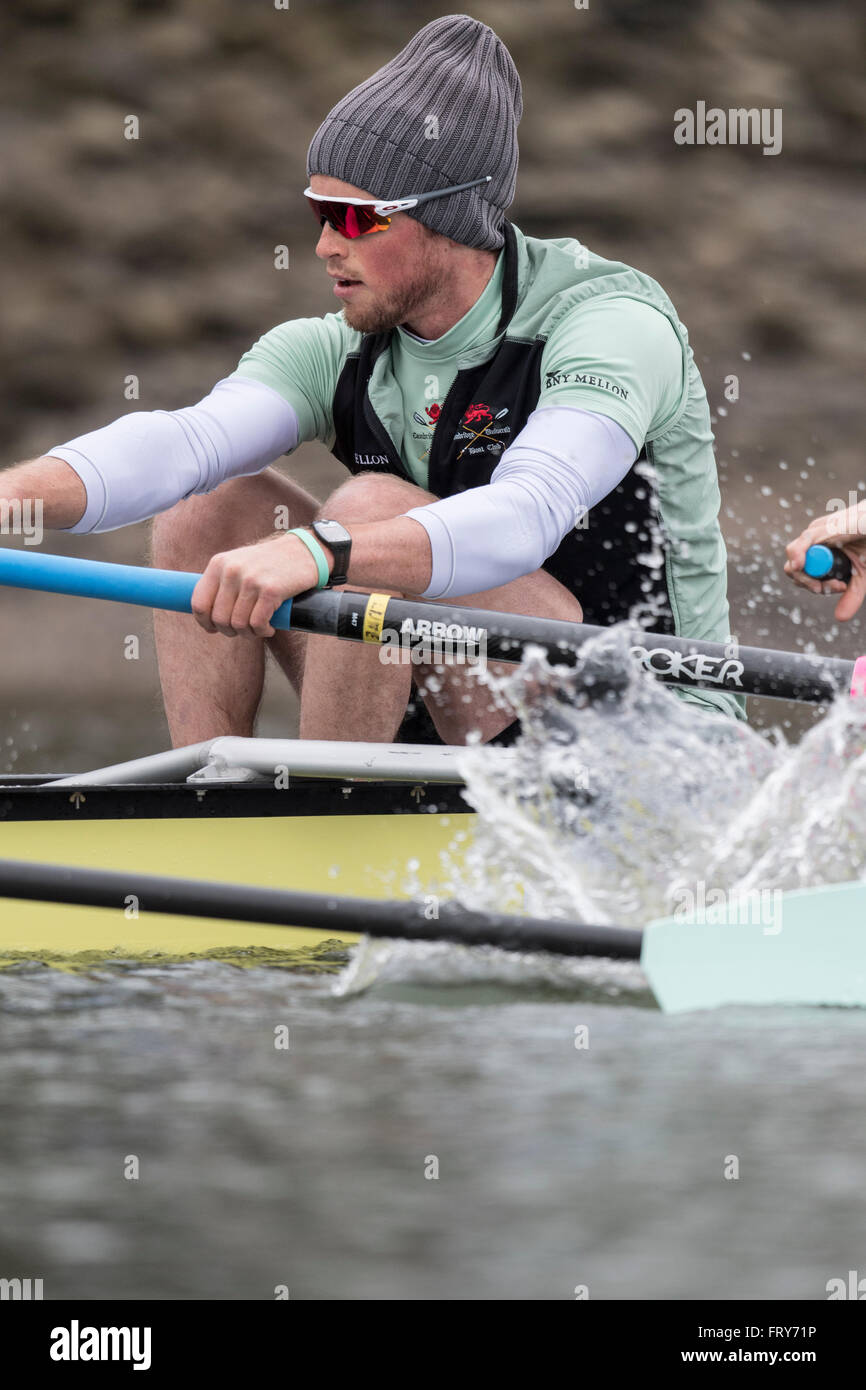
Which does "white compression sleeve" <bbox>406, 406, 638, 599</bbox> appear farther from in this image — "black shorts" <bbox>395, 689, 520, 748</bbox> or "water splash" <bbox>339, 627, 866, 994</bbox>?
"black shorts" <bbox>395, 689, 520, 748</bbox>

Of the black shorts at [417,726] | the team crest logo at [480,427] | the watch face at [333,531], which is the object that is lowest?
the black shorts at [417,726]

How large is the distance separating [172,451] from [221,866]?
0.51 m

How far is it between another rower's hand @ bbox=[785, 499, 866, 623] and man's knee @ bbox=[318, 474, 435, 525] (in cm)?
42

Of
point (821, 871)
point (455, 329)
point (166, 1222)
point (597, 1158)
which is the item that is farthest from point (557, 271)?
point (166, 1222)

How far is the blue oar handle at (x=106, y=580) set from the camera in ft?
5.53

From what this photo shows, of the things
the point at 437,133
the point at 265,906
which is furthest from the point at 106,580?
the point at 437,133

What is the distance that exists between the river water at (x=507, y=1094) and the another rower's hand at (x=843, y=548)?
20 centimetres

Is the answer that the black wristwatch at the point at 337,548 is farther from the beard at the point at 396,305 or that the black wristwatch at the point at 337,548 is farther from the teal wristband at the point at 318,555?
the beard at the point at 396,305

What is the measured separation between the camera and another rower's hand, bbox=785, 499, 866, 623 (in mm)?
1868

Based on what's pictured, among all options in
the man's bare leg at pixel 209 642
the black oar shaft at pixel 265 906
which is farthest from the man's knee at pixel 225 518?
the black oar shaft at pixel 265 906

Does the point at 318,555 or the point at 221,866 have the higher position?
the point at 318,555

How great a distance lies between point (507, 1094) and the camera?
1325 millimetres

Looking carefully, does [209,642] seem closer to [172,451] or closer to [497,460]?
[172,451]
